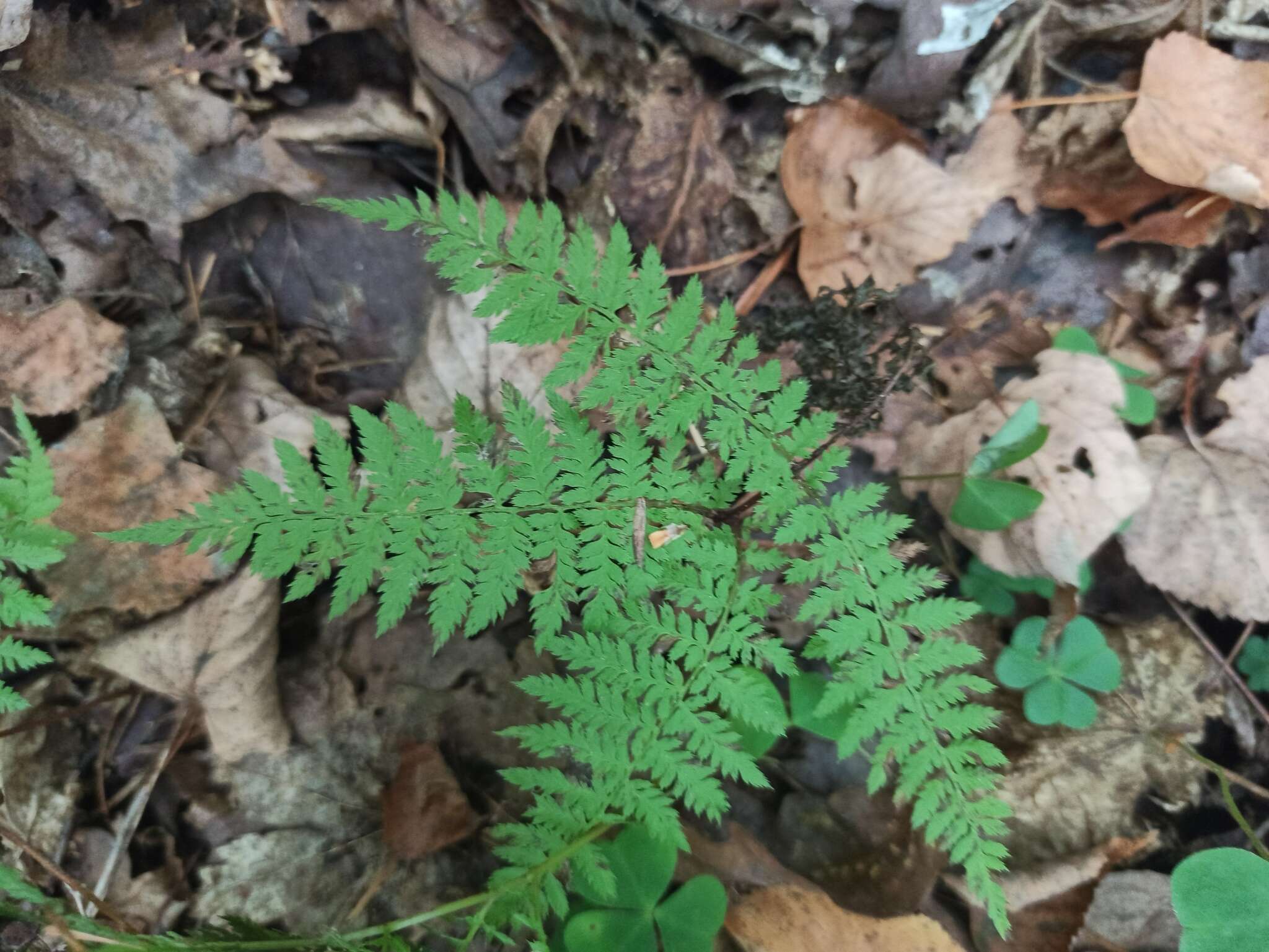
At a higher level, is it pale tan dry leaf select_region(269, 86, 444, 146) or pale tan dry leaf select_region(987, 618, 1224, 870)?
pale tan dry leaf select_region(269, 86, 444, 146)

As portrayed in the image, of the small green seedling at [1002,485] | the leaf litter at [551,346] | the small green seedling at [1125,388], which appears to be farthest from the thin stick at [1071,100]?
the small green seedling at [1002,485]

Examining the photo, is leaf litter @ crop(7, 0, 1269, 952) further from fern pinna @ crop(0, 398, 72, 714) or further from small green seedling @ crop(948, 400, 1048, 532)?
fern pinna @ crop(0, 398, 72, 714)

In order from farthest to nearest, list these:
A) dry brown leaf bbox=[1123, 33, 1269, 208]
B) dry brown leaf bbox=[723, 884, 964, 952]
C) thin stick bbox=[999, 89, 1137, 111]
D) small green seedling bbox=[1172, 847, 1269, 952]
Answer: thin stick bbox=[999, 89, 1137, 111], dry brown leaf bbox=[1123, 33, 1269, 208], dry brown leaf bbox=[723, 884, 964, 952], small green seedling bbox=[1172, 847, 1269, 952]

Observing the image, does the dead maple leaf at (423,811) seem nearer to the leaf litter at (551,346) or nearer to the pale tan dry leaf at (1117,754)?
the leaf litter at (551,346)

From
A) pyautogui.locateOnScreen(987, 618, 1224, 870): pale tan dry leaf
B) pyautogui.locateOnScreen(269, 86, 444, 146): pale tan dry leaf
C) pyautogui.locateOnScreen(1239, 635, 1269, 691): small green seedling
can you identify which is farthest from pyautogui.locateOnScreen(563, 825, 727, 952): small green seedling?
pyautogui.locateOnScreen(269, 86, 444, 146): pale tan dry leaf

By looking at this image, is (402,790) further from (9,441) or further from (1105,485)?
(1105,485)

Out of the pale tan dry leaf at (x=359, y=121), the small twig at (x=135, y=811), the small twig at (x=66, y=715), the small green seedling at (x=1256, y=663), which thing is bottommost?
the small green seedling at (x=1256, y=663)

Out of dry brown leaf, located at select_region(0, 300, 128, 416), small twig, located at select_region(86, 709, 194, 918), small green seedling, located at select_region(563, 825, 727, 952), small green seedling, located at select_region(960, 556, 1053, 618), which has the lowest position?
small green seedling, located at select_region(563, 825, 727, 952)
